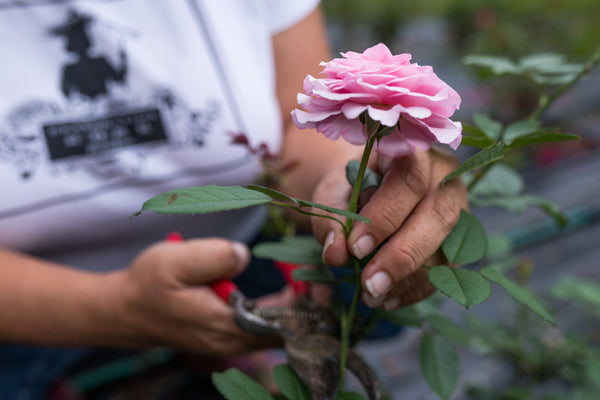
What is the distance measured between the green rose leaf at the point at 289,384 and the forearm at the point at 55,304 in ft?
1.31

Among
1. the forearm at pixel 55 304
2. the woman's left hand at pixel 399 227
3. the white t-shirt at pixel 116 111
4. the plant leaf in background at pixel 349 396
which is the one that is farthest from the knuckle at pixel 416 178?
the forearm at pixel 55 304

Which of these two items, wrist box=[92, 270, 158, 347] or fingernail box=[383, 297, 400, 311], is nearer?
fingernail box=[383, 297, 400, 311]

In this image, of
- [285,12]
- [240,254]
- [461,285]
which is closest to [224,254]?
[240,254]

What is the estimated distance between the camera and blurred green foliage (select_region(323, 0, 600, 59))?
8.75 ft

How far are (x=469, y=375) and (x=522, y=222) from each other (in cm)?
83

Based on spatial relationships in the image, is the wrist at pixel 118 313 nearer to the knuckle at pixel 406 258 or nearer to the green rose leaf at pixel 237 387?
the green rose leaf at pixel 237 387

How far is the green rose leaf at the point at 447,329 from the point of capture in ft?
1.85

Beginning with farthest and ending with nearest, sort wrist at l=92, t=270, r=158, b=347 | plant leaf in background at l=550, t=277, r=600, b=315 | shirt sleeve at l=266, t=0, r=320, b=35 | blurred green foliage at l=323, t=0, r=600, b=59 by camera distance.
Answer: blurred green foliage at l=323, t=0, r=600, b=59 < shirt sleeve at l=266, t=0, r=320, b=35 < plant leaf in background at l=550, t=277, r=600, b=315 < wrist at l=92, t=270, r=158, b=347

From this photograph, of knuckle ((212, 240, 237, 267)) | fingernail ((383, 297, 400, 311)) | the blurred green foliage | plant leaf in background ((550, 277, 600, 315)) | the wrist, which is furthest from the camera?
the blurred green foliage

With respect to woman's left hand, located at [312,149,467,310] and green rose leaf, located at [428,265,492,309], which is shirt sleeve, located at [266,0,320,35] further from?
green rose leaf, located at [428,265,492,309]

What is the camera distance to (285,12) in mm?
1101

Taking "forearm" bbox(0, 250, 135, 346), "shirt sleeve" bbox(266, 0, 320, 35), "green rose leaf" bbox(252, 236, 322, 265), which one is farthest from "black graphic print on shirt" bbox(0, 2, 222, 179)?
"green rose leaf" bbox(252, 236, 322, 265)

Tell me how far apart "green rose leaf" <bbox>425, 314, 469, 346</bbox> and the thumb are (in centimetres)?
27

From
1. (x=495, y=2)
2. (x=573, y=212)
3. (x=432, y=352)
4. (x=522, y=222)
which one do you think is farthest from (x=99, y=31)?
(x=495, y=2)
